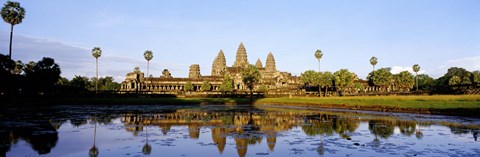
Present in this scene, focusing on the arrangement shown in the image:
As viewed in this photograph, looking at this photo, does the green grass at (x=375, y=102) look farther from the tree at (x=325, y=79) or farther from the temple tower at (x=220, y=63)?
the temple tower at (x=220, y=63)

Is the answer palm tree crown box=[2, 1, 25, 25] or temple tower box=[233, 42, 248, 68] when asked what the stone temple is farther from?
palm tree crown box=[2, 1, 25, 25]

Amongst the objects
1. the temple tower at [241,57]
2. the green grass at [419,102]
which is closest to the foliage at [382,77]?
the temple tower at [241,57]

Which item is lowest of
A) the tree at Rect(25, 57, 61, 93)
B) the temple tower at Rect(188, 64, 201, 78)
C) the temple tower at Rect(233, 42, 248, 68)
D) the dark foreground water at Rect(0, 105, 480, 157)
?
the dark foreground water at Rect(0, 105, 480, 157)

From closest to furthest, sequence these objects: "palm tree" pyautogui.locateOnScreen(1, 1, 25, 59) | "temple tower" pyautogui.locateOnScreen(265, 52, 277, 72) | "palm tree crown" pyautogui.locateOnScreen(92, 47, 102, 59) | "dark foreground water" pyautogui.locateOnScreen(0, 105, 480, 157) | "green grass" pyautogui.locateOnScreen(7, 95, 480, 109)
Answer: "dark foreground water" pyautogui.locateOnScreen(0, 105, 480, 157) < "green grass" pyautogui.locateOnScreen(7, 95, 480, 109) < "palm tree" pyautogui.locateOnScreen(1, 1, 25, 59) < "palm tree crown" pyautogui.locateOnScreen(92, 47, 102, 59) < "temple tower" pyautogui.locateOnScreen(265, 52, 277, 72)

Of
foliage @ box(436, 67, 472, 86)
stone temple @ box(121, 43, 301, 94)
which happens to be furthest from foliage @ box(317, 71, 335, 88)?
foliage @ box(436, 67, 472, 86)

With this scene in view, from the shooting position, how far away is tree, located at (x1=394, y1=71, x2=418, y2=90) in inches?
5089

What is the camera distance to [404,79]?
129250mm

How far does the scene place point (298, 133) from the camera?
20.1 meters

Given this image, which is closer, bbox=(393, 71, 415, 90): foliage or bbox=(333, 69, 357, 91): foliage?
bbox=(333, 69, 357, 91): foliage

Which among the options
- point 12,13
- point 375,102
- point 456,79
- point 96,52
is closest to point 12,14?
point 12,13

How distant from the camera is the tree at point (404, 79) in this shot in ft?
424

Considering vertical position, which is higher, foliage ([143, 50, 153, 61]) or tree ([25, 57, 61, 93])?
foliage ([143, 50, 153, 61])

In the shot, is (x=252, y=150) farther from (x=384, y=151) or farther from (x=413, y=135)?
(x=413, y=135)

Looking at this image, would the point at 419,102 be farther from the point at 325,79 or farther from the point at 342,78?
the point at 342,78
